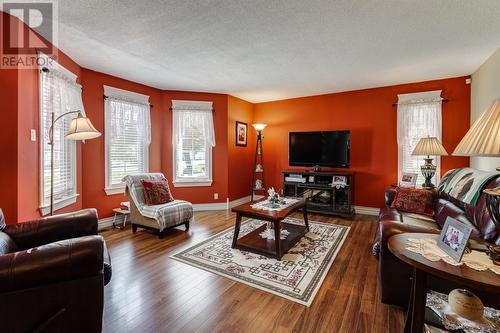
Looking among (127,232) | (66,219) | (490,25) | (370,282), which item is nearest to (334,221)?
(370,282)

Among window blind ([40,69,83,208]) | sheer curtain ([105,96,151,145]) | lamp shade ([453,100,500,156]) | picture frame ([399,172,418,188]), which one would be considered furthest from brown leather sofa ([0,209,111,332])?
picture frame ([399,172,418,188])

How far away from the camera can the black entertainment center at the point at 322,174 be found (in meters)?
4.36

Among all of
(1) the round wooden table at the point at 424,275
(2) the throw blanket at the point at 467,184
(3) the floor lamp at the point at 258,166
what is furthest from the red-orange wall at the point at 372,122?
(1) the round wooden table at the point at 424,275

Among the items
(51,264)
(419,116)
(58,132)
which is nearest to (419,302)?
(51,264)

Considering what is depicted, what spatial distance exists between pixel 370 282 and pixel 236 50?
2.95m

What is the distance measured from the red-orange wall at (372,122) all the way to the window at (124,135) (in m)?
3.02

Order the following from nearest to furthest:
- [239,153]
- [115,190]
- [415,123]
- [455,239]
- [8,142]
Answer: [455,239], [8,142], [115,190], [415,123], [239,153]

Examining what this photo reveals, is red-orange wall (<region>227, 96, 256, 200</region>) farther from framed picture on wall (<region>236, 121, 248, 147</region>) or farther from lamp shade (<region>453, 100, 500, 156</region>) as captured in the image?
lamp shade (<region>453, 100, 500, 156</region>)

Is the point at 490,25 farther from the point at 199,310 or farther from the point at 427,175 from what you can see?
the point at 199,310

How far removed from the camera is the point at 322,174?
4426mm

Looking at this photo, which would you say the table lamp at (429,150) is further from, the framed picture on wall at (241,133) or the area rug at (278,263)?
the framed picture on wall at (241,133)

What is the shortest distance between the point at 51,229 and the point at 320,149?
4.28 meters

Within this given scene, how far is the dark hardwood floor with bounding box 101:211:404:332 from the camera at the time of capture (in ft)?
5.38

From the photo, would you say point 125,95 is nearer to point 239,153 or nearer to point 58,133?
point 58,133
